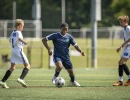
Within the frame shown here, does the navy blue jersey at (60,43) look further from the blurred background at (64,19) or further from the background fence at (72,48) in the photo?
the blurred background at (64,19)

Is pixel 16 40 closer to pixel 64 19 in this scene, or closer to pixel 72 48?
pixel 72 48

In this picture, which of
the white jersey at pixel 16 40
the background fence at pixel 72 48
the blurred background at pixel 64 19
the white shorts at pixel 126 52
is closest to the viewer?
the white jersey at pixel 16 40

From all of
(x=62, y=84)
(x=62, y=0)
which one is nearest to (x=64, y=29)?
(x=62, y=84)

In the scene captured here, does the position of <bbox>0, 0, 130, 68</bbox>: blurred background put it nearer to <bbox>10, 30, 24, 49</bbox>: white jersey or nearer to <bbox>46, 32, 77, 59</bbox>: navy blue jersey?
<bbox>46, 32, 77, 59</bbox>: navy blue jersey

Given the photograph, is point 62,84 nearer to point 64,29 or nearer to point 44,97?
point 64,29

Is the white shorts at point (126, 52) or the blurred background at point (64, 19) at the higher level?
the white shorts at point (126, 52)

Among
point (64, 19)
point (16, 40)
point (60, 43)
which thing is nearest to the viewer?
point (16, 40)

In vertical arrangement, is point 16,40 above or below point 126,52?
above

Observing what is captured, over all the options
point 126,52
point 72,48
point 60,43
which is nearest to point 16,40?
point 60,43

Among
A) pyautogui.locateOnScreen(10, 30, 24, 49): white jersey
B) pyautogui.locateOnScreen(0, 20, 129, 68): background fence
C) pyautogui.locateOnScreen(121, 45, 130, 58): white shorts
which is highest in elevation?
pyautogui.locateOnScreen(10, 30, 24, 49): white jersey

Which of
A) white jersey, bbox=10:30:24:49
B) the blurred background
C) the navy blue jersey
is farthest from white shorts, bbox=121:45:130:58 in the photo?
the blurred background

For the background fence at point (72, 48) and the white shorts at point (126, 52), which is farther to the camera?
the background fence at point (72, 48)

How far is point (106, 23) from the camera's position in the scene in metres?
76.9

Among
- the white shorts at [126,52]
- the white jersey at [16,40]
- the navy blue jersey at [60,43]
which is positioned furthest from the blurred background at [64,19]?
the white jersey at [16,40]
